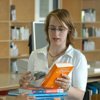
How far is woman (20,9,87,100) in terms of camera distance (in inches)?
75.5

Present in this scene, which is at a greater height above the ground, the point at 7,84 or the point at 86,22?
the point at 86,22

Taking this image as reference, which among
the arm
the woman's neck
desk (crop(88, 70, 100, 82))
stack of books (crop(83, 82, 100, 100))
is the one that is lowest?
stack of books (crop(83, 82, 100, 100))

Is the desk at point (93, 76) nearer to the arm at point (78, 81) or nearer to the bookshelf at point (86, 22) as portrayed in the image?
the arm at point (78, 81)

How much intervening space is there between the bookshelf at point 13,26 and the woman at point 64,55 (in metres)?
3.99

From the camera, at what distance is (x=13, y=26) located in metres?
6.39

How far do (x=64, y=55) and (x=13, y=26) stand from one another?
448cm

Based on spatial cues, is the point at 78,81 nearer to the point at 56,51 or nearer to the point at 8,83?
the point at 56,51

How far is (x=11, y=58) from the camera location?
20.7ft

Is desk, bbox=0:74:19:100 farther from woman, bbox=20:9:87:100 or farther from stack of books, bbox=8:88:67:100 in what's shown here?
stack of books, bbox=8:88:67:100

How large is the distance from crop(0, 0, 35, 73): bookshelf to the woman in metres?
3.99

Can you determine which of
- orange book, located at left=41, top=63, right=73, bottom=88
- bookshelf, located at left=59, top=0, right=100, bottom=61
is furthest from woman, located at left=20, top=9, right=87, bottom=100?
bookshelf, located at left=59, top=0, right=100, bottom=61

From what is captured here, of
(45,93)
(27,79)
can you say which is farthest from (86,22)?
(45,93)

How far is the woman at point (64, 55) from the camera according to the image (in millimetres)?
1917

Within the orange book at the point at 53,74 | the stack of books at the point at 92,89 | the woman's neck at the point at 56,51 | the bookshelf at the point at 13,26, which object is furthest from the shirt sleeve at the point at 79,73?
the bookshelf at the point at 13,26
